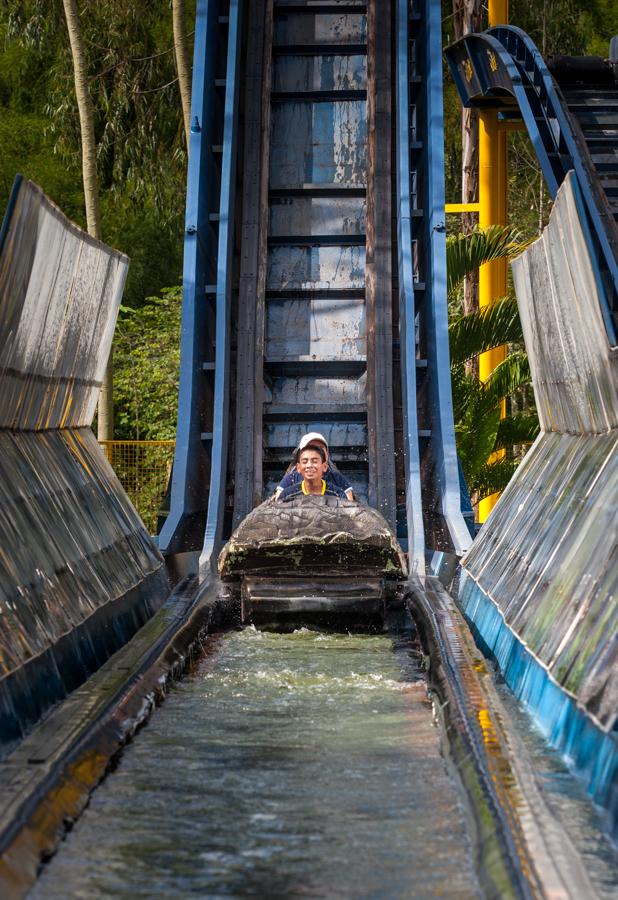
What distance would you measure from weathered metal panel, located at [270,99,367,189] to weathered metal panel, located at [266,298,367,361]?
1.27m

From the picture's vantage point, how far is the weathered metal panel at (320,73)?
46.8 ft

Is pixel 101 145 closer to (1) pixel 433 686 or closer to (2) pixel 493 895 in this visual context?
(1) pixel 433 686

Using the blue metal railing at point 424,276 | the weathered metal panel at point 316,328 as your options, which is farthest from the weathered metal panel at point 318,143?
the weathered metal panel at point 316,328

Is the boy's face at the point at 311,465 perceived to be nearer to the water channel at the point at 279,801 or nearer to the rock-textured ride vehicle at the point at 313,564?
the rock-textured ride vehicle at the point at 313,564

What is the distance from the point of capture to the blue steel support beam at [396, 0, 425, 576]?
423 inches

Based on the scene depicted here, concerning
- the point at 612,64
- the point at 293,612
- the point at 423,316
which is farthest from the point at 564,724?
the point at 612,64

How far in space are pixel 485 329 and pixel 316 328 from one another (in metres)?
3.18

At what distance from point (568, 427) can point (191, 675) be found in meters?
2.23

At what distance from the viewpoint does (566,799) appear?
476cm

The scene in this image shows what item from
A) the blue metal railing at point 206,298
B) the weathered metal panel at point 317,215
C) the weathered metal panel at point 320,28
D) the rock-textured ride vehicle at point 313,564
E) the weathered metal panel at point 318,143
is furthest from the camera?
the weathered metal panel at point 320,28

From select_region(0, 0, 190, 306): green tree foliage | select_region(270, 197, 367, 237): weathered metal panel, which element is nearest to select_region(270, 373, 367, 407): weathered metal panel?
select_region(270, 197, 367, 237): weathered metal panel

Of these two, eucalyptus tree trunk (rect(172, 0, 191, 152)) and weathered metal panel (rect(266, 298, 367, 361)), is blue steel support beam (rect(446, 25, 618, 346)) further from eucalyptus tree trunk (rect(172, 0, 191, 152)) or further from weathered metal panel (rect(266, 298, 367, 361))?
eucalyptus tree trunk (rect(172, 0, 191, 152))

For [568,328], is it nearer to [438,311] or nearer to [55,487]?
[55,487]

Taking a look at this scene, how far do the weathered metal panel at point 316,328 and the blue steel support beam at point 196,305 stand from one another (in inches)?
25.0
